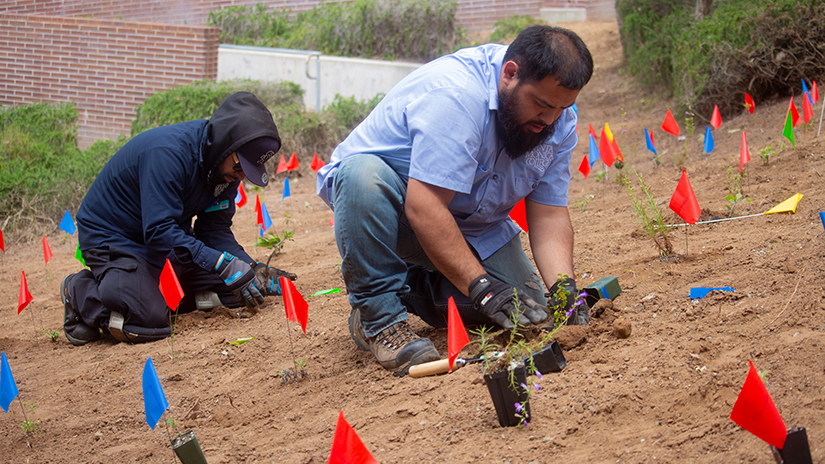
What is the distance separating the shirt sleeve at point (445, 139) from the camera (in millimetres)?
2115

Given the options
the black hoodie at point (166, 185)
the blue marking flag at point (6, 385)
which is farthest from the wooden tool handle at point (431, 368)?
the black hoodie at point (166, 185)

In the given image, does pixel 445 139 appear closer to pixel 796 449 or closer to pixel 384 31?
pixel 796 449

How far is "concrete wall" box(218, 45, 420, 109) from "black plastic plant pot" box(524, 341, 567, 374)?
6822mm

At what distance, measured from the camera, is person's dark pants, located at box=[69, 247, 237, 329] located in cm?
306

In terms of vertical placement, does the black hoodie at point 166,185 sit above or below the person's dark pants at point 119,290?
above

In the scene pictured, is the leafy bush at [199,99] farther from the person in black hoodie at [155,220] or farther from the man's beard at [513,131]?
the man's beard at [513,131]

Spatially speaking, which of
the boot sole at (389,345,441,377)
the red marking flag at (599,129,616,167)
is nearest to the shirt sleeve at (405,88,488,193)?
the boot sole at (389,345,441,377)

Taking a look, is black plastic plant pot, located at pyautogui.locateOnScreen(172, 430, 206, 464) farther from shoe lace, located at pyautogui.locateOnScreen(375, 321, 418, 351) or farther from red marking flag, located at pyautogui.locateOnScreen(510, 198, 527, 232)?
red marking flag, located at pyautogui.locateOnScreen(510, 198, 527, 232)

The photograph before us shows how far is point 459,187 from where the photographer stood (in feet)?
7.01

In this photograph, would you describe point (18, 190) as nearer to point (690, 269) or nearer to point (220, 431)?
point (220, 431)

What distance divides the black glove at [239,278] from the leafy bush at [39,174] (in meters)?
3.29

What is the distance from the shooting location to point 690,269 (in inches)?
104

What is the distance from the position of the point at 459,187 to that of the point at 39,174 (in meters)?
5.29

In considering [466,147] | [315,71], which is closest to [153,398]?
[466,147]
